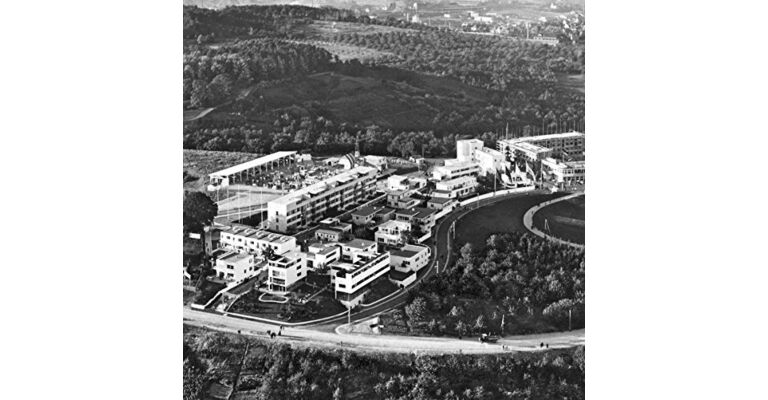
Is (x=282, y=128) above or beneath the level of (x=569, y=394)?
above

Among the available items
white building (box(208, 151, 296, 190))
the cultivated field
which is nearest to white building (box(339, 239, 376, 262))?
white building (box(208, 151, 296, 190))

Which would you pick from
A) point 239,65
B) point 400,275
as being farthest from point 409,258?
point 239,65

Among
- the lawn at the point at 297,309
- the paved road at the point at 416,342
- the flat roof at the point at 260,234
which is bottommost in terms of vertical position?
the paved road at the point at 416,342

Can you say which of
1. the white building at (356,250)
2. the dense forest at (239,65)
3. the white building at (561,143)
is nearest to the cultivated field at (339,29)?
the dense forest at (239,65)

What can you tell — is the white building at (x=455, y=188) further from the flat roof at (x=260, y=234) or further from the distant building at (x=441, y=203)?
the flat roof at (x=260, y=234)

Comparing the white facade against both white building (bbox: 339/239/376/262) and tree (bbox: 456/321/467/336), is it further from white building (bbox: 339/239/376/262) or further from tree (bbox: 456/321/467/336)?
tree (bbox: 456/321/467/336)

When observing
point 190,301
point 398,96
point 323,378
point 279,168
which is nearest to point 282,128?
point 279,168

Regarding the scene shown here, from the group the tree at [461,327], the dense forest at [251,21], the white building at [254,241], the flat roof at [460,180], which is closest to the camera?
the tree at [461,327]

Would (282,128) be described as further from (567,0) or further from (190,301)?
(567,0)
